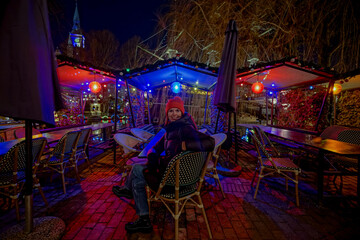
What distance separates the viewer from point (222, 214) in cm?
248

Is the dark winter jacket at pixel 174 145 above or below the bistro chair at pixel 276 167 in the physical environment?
above

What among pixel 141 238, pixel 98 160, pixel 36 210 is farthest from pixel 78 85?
pixel 141 238

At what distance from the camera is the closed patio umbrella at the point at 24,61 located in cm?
136

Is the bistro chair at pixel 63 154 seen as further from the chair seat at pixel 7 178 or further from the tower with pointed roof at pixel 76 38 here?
the tower with pointed roof at pixel 76 38

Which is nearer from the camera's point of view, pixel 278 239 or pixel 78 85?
pixel 278 239

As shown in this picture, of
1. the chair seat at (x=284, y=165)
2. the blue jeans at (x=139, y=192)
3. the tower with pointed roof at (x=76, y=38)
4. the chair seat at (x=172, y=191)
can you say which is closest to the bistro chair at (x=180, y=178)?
the chair seat at (x=172, y=191)

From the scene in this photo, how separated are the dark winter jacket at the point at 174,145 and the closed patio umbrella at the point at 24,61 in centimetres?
131

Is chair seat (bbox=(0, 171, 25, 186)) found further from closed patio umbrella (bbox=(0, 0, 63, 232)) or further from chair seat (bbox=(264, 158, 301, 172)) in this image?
chair seat (bbox=(264, 158, 301, 172))

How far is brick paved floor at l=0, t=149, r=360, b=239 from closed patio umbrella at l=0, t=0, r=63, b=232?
1.70m

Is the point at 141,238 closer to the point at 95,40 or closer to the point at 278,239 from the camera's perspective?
the point at 278,239

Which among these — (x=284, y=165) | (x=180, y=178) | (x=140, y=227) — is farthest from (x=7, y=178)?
(x=284, y=165)

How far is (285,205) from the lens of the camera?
273 centimetres

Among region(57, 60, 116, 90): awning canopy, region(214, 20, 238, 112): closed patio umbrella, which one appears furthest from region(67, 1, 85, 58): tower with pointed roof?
region(214, 20, 238, 112): closed patio umbrella

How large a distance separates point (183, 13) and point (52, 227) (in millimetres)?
11507
